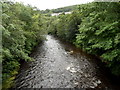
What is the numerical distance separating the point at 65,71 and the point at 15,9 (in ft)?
28.4

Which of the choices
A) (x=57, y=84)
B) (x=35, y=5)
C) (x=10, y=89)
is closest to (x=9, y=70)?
(x=10, y=89)

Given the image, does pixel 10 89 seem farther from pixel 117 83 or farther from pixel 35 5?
pixel 35 5

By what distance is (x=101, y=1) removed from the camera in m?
9.23

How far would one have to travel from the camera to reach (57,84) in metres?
8.75

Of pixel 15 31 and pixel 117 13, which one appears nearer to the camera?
pixel 117 13

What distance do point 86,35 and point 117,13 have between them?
3.46 metres

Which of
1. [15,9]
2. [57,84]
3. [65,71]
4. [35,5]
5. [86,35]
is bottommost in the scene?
[57,84]

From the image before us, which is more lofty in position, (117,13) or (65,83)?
(117,13)

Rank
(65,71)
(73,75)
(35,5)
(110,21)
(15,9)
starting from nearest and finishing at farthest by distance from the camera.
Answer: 1. (110,21)
2. (73,75)
3. (65,71)
4. (15,9)
5. (35,5)

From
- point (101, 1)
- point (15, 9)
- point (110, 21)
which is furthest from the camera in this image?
point (15, 9)

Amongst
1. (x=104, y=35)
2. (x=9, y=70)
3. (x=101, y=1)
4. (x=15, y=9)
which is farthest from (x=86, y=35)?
(x=15, y=9)

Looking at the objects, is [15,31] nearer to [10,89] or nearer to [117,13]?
[10,89]

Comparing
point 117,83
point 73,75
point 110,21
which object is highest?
point 110,21

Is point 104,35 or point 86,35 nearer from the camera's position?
point 104,35
